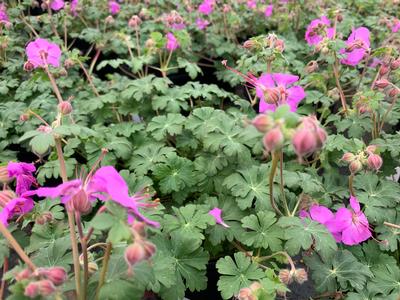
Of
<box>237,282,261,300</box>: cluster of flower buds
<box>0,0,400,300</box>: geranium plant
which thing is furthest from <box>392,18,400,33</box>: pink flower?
<box>237,282,261,300</box>: cluster of flower buds

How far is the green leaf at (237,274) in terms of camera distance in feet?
3.24

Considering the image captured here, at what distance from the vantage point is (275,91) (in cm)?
92

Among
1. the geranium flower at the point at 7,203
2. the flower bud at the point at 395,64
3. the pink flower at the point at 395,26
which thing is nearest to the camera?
the geranium flower at the point at 7,203

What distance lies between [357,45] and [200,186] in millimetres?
678

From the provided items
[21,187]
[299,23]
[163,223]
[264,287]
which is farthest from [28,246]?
[299,23]

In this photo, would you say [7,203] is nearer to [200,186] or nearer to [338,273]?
[200,186]

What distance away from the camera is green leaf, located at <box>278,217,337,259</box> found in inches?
38.5

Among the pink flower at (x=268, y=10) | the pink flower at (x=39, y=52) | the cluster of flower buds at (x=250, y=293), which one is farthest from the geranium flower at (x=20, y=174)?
the pink flower at (x=268, y=10)

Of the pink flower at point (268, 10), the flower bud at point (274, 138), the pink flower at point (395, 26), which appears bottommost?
the pink flower at point (268, 10)

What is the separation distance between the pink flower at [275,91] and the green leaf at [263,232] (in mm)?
274

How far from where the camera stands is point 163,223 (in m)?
1.08

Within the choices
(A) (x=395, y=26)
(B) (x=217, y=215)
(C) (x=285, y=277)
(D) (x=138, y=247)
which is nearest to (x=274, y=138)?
(D) (x=138, y=247)

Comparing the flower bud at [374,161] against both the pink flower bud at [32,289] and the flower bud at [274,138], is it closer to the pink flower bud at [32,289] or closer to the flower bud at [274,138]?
the flower bud at [274,138]

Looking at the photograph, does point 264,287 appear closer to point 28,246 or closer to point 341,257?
point 341,257
